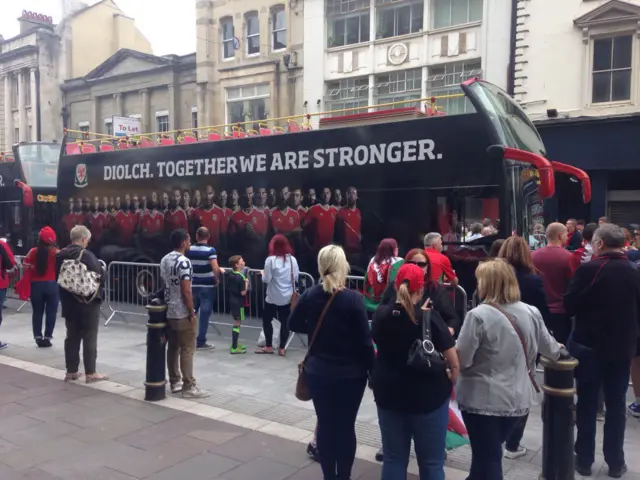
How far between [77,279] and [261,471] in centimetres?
350

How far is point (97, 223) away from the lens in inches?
508

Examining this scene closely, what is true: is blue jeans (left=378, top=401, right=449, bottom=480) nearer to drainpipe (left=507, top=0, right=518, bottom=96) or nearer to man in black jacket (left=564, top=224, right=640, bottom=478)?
man in black jacket (left=564, top=224, right=640, bottom=478)

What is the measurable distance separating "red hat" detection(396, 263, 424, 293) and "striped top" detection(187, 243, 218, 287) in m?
5.29

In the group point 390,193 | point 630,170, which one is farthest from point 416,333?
point 630,170

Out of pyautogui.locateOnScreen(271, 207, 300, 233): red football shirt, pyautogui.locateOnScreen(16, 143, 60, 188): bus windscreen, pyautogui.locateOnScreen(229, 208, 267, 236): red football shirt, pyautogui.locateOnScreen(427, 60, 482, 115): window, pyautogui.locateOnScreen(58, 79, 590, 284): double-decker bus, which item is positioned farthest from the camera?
pyautogui.locateOnScreen(427, 60, 482, 115): window

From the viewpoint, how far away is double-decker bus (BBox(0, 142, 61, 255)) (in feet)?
46.8

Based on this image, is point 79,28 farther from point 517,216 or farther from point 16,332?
point 517,216

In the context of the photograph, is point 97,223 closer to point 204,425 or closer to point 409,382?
point 204,425

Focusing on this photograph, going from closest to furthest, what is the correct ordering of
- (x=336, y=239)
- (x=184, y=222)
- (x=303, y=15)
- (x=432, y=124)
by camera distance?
1. (x=432, y=124)
2. (x=336, y=239)
3. (x=184, y=222)
4. (x=303, y=15)

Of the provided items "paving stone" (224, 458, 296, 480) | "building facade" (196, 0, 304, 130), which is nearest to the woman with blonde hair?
"paving stone" (224, 458, 296, 480)

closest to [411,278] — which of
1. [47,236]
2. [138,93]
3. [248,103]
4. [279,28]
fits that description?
[47,236]

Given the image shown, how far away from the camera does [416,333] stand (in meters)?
3.47

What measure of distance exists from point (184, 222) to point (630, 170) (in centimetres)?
1206

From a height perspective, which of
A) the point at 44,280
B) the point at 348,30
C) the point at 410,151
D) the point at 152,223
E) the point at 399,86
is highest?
the point at 348,30
